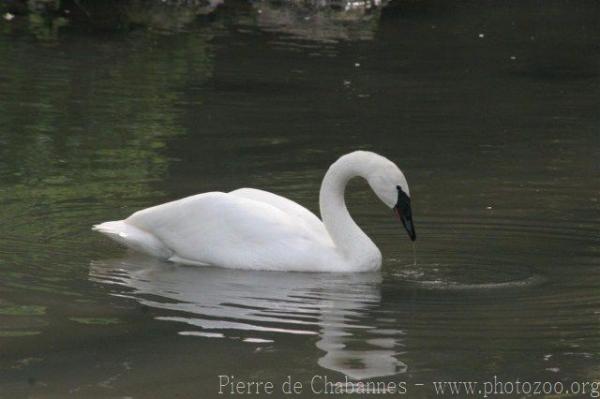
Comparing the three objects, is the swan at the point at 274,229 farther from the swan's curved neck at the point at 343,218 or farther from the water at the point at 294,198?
the water at the point at 294,198

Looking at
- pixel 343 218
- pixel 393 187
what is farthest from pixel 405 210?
pixel 343 218

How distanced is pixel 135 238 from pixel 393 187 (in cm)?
183

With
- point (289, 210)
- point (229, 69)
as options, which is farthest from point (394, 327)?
point (229, 69)

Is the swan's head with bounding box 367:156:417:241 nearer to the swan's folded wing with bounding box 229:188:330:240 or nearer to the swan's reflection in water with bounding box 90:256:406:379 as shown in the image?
the swan's reflection in water with bounding box 90:256:406:379

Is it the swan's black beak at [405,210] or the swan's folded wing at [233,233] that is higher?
the swan's black beak at [405,210]

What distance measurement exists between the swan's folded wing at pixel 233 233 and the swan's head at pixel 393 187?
57 centimetres

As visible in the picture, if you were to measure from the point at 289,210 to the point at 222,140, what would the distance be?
4606 mm

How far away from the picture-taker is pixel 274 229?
383 inches

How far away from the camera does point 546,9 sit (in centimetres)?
3081

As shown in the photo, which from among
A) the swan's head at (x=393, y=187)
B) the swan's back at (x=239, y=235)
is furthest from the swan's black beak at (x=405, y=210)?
the swan's back at (x=239, y=235)

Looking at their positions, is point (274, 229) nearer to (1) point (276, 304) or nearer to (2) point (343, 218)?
(2) point (343, 218)

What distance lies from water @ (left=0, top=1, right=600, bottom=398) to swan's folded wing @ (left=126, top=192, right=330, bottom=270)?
0.15 metres

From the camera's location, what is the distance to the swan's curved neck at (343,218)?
32.0ft

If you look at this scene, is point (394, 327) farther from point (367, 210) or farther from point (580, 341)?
point (367, 210)
